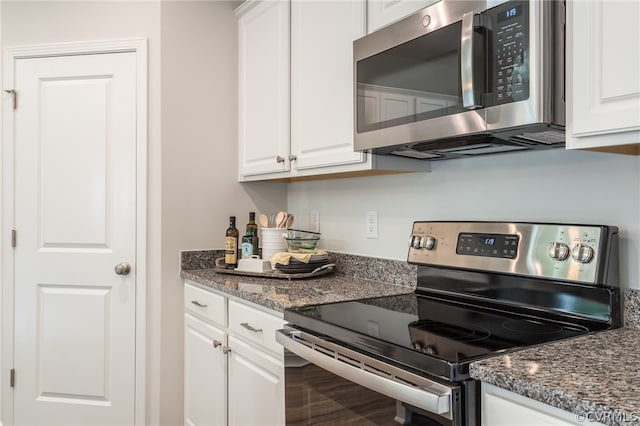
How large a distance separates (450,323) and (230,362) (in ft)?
3.27

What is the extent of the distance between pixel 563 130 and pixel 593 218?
0.30m

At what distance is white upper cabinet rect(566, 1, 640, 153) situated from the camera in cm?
103

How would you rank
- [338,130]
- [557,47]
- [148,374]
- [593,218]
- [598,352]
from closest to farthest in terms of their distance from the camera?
[598,352] < [557,47] < [593,218] < [338,130] < [148,374]

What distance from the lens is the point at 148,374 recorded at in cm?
251

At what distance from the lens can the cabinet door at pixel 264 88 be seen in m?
2.28

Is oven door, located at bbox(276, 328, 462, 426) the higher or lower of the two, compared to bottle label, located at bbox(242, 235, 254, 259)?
lower

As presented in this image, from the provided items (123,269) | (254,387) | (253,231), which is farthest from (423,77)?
(123,269)

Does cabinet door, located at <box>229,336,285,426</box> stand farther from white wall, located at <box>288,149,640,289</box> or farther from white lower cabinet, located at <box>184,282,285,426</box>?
white wall, located at <box>288,149,640,289</box>

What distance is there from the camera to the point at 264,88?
7.98 feet

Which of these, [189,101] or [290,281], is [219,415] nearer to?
[290,281]

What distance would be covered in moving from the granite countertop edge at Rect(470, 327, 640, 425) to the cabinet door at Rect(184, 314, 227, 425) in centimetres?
134

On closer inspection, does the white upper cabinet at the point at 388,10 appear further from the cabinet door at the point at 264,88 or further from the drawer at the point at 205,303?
the drawer at the point at 205,303

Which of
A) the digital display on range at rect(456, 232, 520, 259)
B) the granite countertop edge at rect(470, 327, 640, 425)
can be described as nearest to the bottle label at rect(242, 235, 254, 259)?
the digital display on range at rect(456, 232, 520, 259)

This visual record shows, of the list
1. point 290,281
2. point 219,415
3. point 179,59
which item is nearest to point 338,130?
point 290,281
